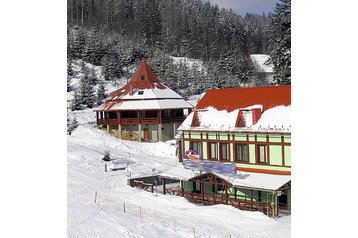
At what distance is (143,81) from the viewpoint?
1515 centimetres

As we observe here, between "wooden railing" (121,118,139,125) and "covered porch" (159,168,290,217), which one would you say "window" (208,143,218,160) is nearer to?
"covered porch" (159,168,290,217)

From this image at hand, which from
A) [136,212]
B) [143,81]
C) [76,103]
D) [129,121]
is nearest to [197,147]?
[136,212]

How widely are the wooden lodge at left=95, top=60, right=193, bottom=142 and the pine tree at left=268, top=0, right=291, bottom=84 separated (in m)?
8.74

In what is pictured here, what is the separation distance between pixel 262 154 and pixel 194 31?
12.2 ft

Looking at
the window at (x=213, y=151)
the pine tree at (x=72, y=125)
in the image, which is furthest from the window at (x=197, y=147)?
the pine tree at (x=72, y=125)

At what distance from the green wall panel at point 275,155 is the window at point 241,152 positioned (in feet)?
→ 2.18

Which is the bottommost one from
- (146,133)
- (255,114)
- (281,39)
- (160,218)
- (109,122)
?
(160,218)

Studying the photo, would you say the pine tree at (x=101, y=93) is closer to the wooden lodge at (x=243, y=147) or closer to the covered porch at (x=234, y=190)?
the wooden lodge at (x=243, y=147)

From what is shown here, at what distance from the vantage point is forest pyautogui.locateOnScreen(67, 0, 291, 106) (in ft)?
26.5

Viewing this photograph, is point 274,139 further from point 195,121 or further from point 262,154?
point 195,121

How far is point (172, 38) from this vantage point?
9445mm

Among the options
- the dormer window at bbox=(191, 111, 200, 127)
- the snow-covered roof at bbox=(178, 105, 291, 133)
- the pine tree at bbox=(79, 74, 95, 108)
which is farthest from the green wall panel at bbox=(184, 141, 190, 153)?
the pine tree at bbox=(79, 74, 95, 108)
